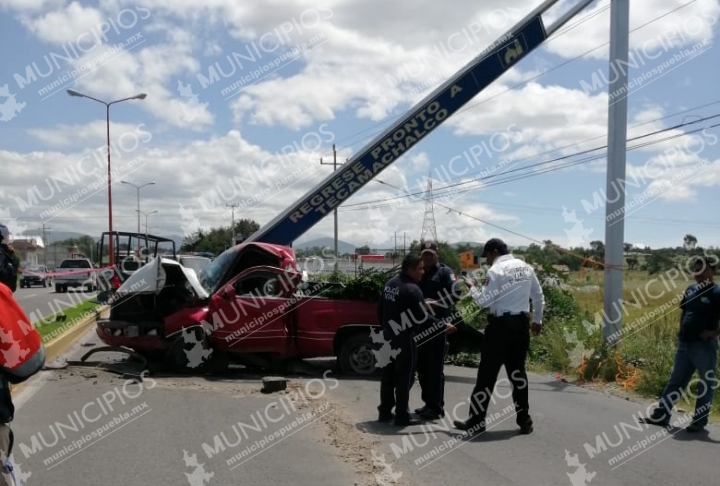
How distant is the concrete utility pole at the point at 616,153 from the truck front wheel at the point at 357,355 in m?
4.01

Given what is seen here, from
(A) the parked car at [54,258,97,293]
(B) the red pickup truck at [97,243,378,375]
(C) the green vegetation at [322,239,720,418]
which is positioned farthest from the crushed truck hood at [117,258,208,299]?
(A) the parked car at [54,258,97,293]

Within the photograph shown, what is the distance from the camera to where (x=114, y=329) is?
10203 mm

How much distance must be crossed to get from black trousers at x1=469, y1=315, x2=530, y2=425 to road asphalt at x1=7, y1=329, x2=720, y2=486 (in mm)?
282

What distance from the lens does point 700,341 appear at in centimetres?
700

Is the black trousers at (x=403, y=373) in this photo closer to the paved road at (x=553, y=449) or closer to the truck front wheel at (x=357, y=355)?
the paved road at (x=553, y=449)

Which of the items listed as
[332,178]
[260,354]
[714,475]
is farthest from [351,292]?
[714,475]

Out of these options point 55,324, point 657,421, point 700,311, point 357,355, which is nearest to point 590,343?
point 357,355

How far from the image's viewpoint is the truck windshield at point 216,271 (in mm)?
10609

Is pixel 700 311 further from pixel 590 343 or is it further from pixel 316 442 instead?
pixel 590 343

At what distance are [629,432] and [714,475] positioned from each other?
1361mm

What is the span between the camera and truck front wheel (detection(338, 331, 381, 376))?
1012cm

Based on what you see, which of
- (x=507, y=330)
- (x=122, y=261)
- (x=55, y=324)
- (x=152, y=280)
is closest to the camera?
(x=507, y=330)

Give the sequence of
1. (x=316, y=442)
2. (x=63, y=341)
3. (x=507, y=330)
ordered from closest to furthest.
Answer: (x=316, y=442) → (x=507, y=330) → (x=63, y=341)

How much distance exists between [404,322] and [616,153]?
628 cm
